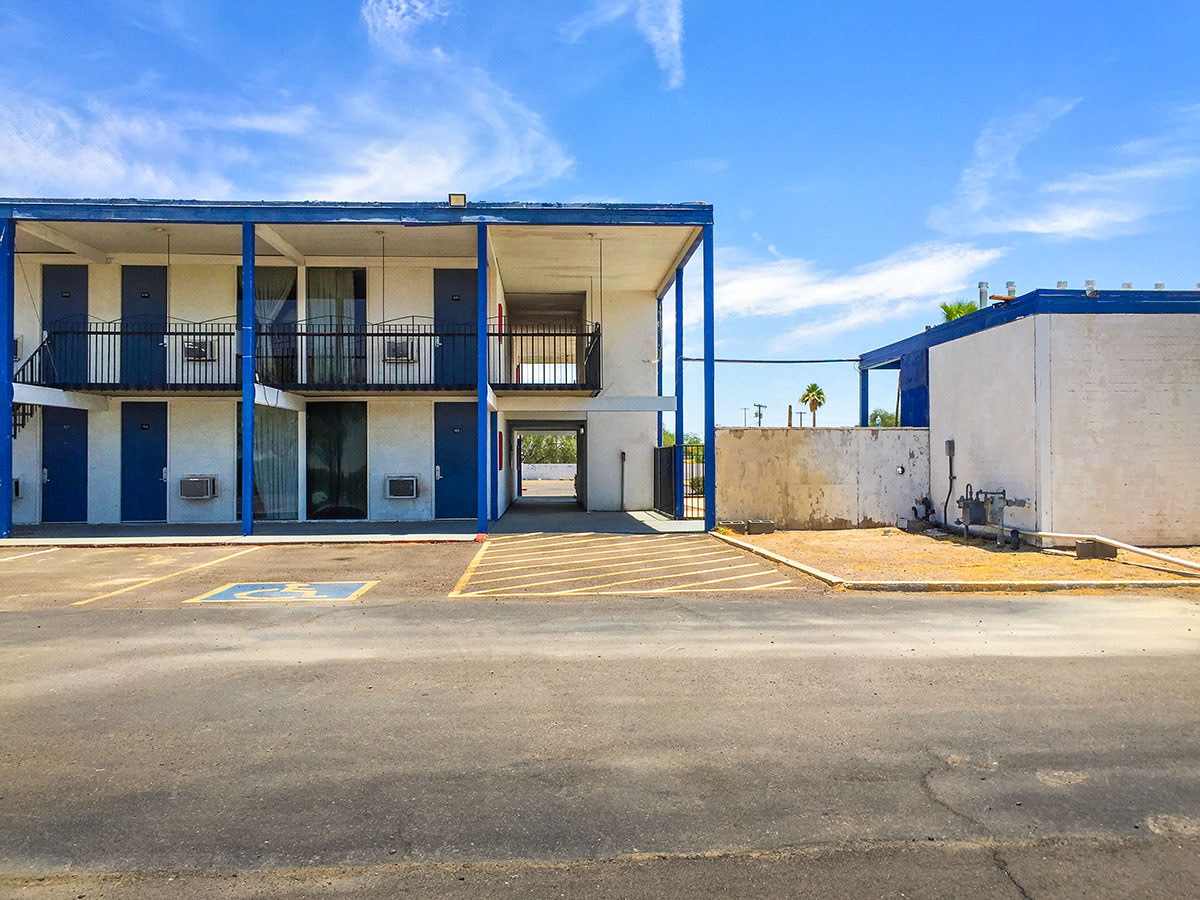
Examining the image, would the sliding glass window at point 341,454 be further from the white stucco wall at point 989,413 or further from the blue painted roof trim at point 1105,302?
the blue painted roof trim at point 1105,302

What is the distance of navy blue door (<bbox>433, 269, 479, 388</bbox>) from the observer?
17.9 metres

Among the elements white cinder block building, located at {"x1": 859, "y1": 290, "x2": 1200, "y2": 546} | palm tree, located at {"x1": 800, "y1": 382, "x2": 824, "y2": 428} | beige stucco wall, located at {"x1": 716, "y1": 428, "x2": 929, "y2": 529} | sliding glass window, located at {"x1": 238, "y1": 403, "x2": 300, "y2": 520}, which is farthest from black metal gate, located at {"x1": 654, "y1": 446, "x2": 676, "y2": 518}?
palm tree, located at {"x1": 800, "y1": 382, "x2": 824, "y2": 428}

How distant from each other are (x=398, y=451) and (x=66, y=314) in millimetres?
8254

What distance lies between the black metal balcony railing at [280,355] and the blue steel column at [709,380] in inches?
105

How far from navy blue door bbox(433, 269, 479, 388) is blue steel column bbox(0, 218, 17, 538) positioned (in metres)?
8.27

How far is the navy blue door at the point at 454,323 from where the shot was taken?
58.7 ft

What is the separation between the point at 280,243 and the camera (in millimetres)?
16391

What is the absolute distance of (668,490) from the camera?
766 inches

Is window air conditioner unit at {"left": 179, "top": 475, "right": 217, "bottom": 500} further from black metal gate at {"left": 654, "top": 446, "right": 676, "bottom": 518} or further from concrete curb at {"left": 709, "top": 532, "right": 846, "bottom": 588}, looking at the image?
concrete curb at {"left": 709, "top": 532, "right": 846, "bottom": 588}

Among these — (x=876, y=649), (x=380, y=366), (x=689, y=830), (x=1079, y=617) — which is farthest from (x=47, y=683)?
(x=380, y=366)

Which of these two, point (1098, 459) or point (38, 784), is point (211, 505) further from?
point (1098, 459)

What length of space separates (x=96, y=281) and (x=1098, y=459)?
841 inches

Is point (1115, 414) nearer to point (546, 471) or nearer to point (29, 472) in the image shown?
point (29, 472)

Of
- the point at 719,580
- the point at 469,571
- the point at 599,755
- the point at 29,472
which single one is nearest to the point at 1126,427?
the point at 719,580
